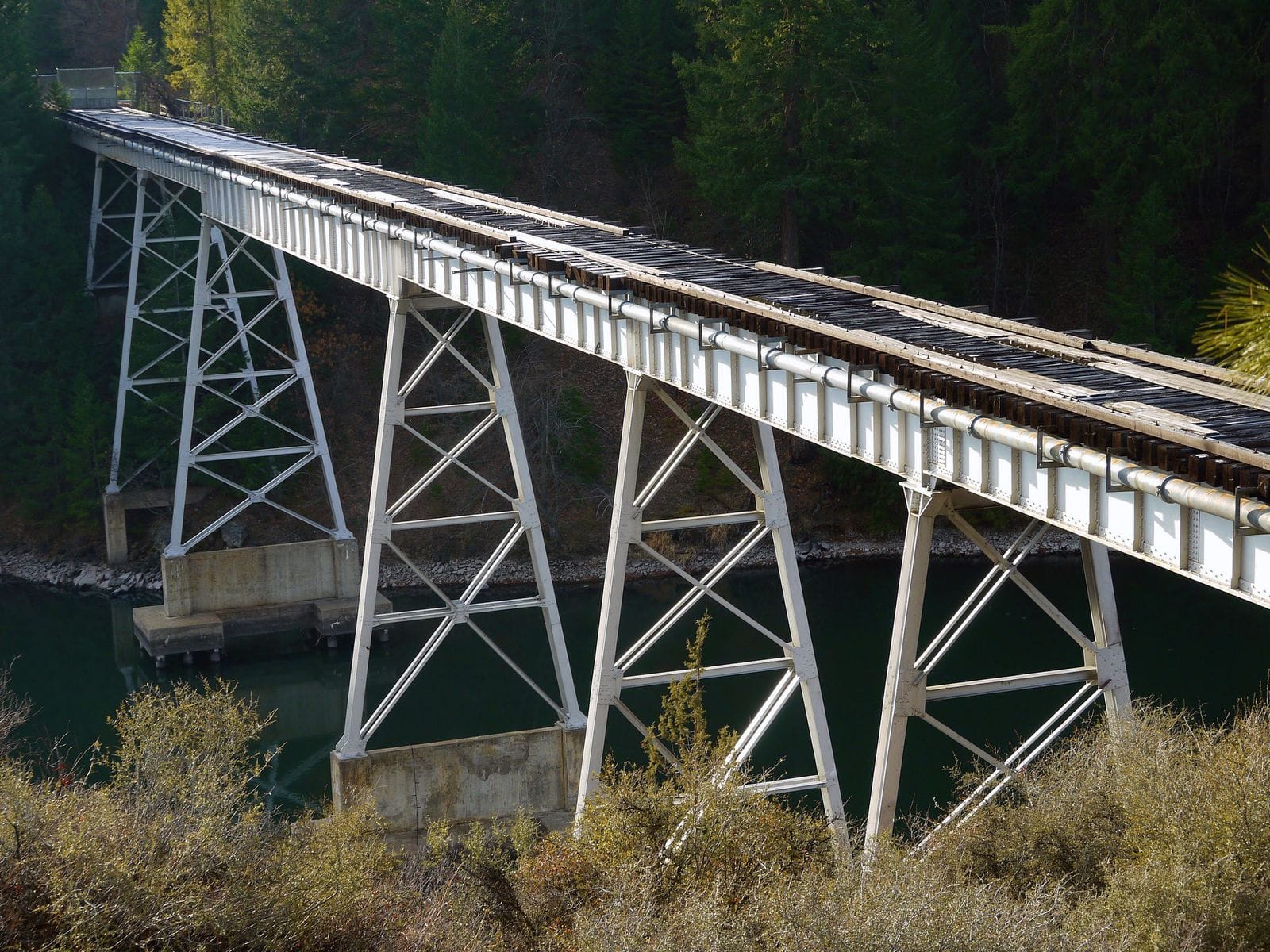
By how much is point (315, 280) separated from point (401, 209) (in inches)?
784

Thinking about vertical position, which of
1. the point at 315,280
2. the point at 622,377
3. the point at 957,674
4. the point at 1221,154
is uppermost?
the point at 1221,154

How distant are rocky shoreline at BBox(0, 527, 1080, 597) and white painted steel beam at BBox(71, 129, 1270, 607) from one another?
1345cm

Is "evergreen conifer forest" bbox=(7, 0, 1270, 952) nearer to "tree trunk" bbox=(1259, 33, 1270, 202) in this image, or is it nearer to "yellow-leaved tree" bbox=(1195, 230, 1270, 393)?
"tree trunk" bbox=(1259, 33, 1270, 202)

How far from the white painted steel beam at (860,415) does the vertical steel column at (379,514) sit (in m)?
0.78

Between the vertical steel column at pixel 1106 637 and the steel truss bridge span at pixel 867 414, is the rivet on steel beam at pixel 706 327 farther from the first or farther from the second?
the vertical steel column at pixel 1106 637

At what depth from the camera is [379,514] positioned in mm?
19547

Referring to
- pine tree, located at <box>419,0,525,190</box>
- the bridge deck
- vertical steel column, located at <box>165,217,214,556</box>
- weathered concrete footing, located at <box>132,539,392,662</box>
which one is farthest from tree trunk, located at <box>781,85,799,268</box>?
the bridge deck

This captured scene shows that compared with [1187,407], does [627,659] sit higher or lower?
lower

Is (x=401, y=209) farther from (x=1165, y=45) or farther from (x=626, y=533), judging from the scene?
(x=1165, y=45)

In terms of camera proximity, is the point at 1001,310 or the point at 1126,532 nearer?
the point at 1126,532

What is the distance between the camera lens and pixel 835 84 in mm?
33688

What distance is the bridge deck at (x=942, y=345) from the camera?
914 centimetres

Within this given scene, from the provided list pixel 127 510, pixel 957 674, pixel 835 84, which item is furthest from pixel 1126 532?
pixel 127 510

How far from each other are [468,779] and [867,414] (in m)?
11.1
